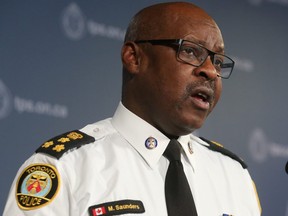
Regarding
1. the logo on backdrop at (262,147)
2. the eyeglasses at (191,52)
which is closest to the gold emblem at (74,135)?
the eyeglasses at (191,52)

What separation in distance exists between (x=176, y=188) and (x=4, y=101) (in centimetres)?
100

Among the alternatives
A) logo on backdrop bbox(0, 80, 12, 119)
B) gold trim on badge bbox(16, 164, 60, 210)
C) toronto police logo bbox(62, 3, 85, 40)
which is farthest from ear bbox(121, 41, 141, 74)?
toronto police logo bbox(62, 3, 85, 40)

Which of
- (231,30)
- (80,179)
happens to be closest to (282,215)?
(231,30)

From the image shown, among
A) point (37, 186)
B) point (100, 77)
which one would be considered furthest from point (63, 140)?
point (100, 77)

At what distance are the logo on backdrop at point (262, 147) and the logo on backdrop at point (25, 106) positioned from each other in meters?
0.86

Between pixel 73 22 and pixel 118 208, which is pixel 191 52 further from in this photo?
A: pixel 73 22

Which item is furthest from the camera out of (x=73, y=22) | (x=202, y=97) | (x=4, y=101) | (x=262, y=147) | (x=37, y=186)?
(x=262, y=147)

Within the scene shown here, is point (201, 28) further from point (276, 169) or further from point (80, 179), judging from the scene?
point (276, 169)

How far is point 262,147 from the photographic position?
9.20ft

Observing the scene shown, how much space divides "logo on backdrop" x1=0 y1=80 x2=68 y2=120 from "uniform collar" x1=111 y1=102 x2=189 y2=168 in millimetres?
832

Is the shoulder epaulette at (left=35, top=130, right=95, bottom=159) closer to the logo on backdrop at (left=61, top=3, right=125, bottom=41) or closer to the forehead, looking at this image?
the forehead

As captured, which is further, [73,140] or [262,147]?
[262,147]

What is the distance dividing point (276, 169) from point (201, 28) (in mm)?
1526

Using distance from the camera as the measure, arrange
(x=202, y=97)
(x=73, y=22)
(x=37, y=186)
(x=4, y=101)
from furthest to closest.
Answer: (x=73, y=22), (x=4, y=101), (x=202, y=97), (x=37, y=186)
